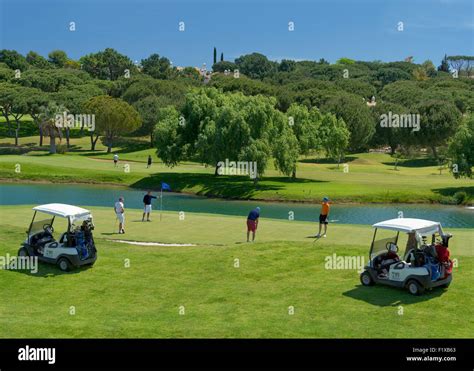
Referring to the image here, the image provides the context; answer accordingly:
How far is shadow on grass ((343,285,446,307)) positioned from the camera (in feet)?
68.4

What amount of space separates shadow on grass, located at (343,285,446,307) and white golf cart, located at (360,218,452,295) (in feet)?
0.81

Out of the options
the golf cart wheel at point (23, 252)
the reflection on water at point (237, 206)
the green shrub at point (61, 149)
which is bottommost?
the reflection on water at point (237, 206)

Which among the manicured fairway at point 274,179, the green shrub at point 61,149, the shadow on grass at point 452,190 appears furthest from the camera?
the green shrub at point 61,149

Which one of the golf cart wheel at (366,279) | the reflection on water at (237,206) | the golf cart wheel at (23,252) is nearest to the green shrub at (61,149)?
the reflection on water at (237,206)

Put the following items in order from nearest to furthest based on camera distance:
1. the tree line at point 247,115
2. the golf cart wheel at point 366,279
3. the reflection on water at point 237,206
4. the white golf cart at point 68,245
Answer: the golf cart wheel at point 366,279 → the white golf cart at point 68,245 → the reflection on water at point 237,206 → the tree line at point 247,115

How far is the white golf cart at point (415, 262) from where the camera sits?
2116 centimetres

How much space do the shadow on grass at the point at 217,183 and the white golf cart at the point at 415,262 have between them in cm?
4773

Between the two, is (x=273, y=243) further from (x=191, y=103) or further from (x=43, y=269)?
(x=191, y=103)

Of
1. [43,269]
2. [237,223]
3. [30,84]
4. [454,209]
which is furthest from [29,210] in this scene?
[30,84]

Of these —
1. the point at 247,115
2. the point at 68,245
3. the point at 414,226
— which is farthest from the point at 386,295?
the point at 247,115

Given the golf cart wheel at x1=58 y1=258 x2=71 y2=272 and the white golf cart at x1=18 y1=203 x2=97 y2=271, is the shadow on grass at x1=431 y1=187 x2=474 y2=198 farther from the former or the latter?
the golf cart wheel at x1=58 y1=258 x2=71 y2=272

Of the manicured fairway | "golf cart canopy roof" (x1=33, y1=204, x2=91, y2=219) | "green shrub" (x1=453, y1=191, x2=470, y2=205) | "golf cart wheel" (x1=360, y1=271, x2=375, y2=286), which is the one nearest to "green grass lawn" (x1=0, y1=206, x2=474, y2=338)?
"golf cart wheel" (x1=360, y1=271, x2=375, y2=286)

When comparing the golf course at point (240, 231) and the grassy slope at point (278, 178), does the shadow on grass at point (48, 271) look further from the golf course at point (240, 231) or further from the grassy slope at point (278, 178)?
the grassy slope at point (278, 178)
